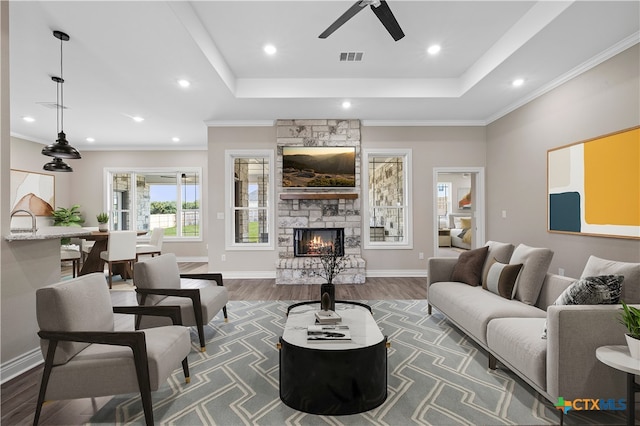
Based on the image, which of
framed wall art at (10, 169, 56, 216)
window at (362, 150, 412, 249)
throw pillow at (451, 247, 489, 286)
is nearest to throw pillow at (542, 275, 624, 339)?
throw pillow at (451, 247, 489, 286)

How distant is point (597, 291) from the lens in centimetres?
193

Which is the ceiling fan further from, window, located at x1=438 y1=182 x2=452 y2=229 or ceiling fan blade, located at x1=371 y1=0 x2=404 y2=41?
window, located at x1=438 y1=182 x2=452 y2=229

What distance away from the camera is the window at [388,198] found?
235 inches

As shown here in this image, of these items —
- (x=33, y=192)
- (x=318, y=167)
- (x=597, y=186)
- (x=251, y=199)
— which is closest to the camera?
(x=597, y=186)

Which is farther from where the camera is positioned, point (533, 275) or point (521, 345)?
point (533, 275)

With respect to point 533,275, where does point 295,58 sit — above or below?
above

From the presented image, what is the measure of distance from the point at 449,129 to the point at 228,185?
4170 millimetres

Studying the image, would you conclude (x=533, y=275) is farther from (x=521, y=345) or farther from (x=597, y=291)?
(x=521, y=345)

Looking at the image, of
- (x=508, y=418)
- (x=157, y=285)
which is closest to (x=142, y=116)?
(x=157, y=285)

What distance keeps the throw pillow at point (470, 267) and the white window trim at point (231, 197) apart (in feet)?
10.9

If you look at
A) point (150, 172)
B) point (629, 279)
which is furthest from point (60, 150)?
point (629, 279)

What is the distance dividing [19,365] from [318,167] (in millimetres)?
4414

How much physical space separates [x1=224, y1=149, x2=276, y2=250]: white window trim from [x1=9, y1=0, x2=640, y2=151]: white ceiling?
58 centimetres

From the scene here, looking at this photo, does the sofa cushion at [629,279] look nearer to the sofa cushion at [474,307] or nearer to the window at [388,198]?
the sofa cushion at [474,307]
